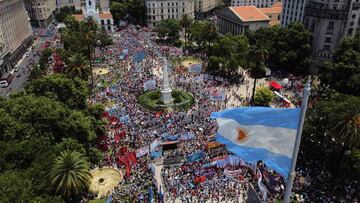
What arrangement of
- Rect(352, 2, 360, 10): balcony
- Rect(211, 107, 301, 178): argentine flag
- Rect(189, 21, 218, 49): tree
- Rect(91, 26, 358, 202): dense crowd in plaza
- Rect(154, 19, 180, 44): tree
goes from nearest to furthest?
Rect(211, 107, 301, 178): argentine flag, Rect(91, 26, 358, 202): dense crowd in plaza, Rect(352, 2, 360, 10): balcony, Rect(189, 21, 218, 49): tree, Rect(154, 19, 180, 44): tree

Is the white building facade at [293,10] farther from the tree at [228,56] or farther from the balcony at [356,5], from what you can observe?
the tree at [228,56]

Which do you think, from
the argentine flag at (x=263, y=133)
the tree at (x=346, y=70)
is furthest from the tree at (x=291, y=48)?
the argentine flag at (x=263, y=133)

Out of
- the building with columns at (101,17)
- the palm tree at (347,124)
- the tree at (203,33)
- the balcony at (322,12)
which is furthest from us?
the building with columns at (101,17)

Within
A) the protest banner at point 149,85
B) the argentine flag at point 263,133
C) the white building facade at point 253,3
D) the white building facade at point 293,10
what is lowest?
the protest banner at point 149,85

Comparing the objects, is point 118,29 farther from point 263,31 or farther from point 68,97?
point 68,97

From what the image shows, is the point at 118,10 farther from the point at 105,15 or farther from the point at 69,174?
the point at 69,174

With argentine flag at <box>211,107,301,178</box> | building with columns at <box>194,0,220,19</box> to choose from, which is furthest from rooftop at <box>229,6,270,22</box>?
argentine flag at <box>211,107,301,178</box>

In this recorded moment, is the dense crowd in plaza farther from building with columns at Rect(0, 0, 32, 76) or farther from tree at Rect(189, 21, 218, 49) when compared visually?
building with columns at Rect(0, 0, 32, 76)
